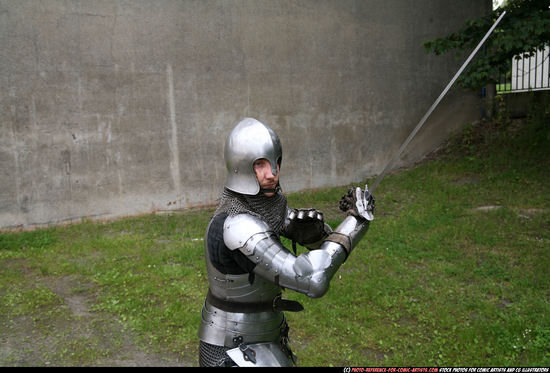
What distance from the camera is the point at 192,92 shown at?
8078mm

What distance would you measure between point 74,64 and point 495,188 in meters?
7.39

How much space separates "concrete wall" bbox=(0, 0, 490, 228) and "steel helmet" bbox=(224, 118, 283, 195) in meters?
5.82

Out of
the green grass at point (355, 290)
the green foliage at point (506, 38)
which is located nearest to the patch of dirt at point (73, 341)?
the green grass at point (355, 290)

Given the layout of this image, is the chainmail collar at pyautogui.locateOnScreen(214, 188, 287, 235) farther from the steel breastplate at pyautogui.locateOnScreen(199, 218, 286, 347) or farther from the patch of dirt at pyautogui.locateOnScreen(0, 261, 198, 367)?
the patch of dirt at pyautogui.locateOnScreen(0, 261, 198, 367)

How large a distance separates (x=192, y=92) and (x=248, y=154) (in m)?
6.13

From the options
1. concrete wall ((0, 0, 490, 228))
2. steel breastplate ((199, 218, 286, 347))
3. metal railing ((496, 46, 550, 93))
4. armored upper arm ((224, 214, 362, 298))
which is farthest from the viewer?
metal railing ((496, 46, 550, 93))

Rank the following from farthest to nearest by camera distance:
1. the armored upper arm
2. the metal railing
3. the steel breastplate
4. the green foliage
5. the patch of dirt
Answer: the metal railing < the green foliage < the patch of dirt < the steel breastplate < the armored upper arm

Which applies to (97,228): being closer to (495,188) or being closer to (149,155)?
(149,155)

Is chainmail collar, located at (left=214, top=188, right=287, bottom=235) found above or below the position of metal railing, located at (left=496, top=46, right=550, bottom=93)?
below

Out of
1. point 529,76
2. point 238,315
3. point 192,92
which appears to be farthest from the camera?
point 529,76

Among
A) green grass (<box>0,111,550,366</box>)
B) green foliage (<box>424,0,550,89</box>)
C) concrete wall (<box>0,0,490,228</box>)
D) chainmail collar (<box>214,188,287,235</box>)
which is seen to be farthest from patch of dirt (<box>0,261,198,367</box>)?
green foliage (<box>424,0,550,89</box>)

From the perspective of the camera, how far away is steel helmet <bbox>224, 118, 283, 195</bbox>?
2295 millimetres

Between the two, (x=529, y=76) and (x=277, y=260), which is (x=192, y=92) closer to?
(x=277, y=260)

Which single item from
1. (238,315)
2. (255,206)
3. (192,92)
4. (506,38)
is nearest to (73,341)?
(238,315)
